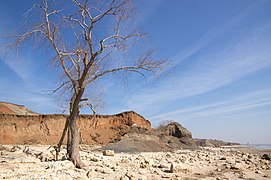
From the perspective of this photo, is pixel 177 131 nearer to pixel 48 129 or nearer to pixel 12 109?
pixel 48 129

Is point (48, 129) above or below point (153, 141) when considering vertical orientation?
above

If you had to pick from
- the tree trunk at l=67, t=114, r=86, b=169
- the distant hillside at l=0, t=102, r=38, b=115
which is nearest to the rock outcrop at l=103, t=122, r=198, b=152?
the tree trunk at l=67, t=114, r=86, b=169

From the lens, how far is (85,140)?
3341cm

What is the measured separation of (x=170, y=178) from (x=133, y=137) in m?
19.5

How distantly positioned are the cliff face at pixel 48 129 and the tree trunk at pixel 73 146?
67.4 feet

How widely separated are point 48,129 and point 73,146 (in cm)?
2662

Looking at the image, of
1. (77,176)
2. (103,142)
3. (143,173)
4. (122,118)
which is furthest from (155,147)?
(77,176)

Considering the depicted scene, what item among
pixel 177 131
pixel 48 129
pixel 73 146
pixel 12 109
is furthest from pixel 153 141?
pixel 12 109

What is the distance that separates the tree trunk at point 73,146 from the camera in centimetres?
910

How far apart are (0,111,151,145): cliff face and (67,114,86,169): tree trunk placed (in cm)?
2055

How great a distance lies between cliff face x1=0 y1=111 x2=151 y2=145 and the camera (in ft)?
104

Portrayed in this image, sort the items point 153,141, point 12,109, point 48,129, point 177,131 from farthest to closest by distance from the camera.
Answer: point 12,109 → point 177,131 → point 48,129 → point 153,141

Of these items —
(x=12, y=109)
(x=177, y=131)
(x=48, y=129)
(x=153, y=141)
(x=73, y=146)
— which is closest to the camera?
(x=73, y=146)

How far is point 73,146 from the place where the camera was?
9.34 meters
